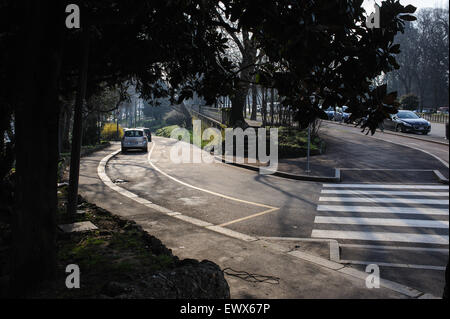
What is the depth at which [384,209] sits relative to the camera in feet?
33.9

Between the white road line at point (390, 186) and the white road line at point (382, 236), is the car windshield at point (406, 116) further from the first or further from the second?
the white road line at point (382, 236)

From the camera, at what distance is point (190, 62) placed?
304 inches

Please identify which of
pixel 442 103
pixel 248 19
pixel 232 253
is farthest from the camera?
pixel 442 103

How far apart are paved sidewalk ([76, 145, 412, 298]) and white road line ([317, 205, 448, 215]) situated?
3.60 meters

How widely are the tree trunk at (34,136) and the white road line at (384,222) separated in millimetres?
6462

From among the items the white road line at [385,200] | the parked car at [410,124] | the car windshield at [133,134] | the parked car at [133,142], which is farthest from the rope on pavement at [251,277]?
the parked car at [410,124]

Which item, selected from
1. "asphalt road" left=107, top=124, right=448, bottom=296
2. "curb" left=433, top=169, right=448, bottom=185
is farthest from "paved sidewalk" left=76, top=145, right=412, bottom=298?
"curb" left=433, top=169, right=448, bottom=185

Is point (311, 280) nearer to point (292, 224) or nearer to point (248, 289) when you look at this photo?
point (248, 289)

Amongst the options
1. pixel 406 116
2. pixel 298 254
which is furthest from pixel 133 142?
pixel 298 254

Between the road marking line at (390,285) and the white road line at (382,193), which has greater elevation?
the white road line at (382,193)

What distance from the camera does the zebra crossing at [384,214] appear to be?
8.10m

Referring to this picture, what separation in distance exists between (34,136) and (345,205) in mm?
8687
